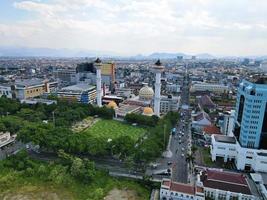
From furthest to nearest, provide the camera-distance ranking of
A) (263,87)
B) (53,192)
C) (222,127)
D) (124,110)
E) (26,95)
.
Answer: (26,95), (124,110), (222,127), (263,87), (53,192)

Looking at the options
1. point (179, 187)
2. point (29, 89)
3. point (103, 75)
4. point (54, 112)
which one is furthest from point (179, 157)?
point (103, 75)

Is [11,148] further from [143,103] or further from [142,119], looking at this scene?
[143,103]

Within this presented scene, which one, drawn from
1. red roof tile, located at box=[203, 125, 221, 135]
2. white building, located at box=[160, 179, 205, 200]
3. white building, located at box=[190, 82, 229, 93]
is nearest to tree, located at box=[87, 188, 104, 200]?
white building, located at box=[160, 179, 205, 200]

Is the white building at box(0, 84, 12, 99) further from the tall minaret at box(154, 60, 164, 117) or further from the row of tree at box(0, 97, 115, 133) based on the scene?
the tall minaret at box(154, 60, 164, 117)

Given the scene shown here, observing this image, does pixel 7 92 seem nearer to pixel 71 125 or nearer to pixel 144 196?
pixel 71 125

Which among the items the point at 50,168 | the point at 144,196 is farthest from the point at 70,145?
the point at 144,196

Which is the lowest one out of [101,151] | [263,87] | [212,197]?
[212,197]

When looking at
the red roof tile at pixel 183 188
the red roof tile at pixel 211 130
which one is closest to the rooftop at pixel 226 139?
the red roof tile at pixel 211 130
